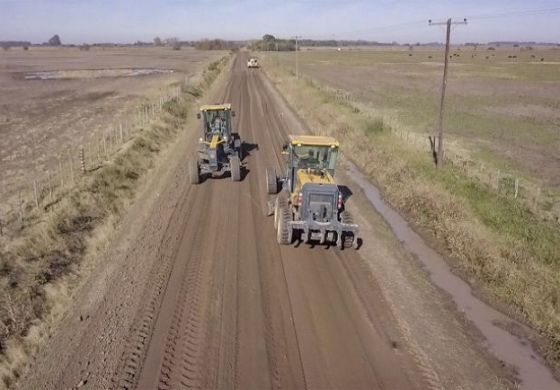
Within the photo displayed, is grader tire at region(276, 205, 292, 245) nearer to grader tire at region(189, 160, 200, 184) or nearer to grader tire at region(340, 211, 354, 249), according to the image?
grader tire at region(340, 211, 354, 249)

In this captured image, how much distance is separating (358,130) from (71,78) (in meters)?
59.5

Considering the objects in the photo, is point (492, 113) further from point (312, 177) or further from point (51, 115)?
point (51, 115)

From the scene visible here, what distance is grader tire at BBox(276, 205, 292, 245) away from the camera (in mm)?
11758

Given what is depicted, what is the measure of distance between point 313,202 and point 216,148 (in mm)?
6831

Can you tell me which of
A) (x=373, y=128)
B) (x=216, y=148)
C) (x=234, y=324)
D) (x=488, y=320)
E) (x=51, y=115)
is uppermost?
(x=216, y=148)

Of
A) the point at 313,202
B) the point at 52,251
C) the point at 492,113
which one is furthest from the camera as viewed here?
the point at 492,113

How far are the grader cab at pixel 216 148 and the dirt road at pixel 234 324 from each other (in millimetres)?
4310

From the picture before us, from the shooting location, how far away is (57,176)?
1809 cm

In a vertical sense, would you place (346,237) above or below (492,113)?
below

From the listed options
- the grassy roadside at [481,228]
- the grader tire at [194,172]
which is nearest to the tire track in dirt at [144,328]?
the grader tire at [194,172]

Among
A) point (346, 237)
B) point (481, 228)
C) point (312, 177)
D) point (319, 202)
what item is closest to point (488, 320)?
point (346, 237)

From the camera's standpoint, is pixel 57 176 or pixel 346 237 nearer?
pixel 346 237

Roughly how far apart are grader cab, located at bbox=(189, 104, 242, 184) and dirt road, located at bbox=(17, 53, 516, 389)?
4.31 m

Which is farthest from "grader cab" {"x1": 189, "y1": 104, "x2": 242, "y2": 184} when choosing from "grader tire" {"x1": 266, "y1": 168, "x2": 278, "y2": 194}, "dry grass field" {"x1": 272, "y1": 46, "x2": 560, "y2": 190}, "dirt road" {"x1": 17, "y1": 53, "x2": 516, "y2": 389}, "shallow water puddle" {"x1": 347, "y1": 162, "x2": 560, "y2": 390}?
"dry grass field" {"x1": 272, "y1": 46, "x2": 560, "y2": 190}
